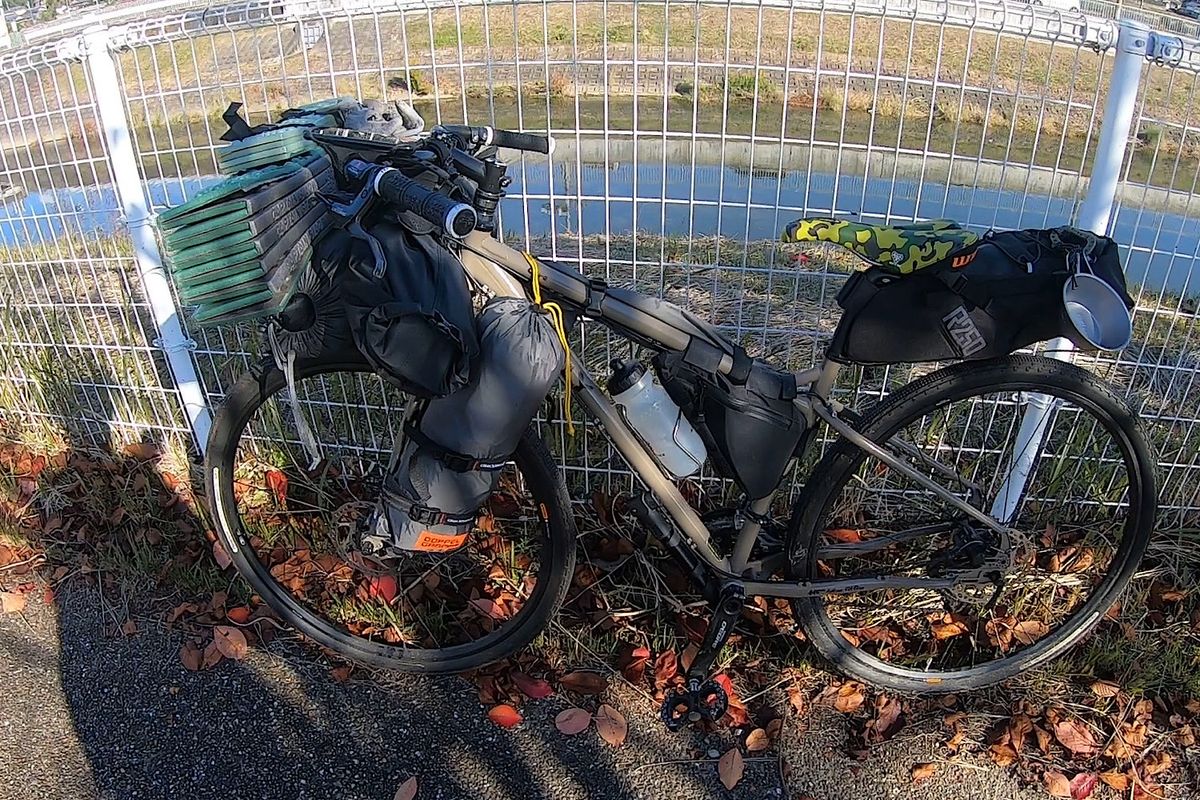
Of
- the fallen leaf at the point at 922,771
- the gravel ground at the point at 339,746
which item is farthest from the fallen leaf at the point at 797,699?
the fallen leaf at the point at 922,771

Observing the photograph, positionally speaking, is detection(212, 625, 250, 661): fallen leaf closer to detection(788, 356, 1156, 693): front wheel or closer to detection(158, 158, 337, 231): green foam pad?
detection(158, 158, 337, 231): green foam pad

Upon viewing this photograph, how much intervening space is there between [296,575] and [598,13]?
217 centimetres

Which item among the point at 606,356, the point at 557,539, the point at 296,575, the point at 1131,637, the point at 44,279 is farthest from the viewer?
A: the point at 44,279

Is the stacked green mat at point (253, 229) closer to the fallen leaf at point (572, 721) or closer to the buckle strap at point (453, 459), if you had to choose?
the buckle strap at point (453, 459)

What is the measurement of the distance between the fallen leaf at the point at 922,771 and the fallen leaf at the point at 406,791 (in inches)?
53.6

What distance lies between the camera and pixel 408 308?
1.75 meters

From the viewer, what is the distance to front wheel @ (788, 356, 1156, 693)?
2.20 m

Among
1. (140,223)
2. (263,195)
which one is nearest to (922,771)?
(263,195)

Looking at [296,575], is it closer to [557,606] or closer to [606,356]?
[557,606]

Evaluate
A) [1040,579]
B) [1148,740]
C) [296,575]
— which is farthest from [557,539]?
[1148,740]

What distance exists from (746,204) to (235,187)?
4.51 feet

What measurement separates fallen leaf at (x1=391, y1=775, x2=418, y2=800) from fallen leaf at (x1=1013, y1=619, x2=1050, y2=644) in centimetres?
183

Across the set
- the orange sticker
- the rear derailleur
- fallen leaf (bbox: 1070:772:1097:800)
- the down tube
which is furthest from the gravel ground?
the orange sticker

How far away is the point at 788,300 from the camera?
3.44m
